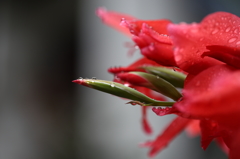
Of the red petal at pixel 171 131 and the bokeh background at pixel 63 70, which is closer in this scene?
the red petal at pixel 171 131

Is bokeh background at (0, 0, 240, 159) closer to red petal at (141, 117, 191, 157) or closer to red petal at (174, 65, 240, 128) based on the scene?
red petal at (141, 117, 191, 157)

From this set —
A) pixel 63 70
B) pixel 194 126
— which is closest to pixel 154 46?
pixel 194 126

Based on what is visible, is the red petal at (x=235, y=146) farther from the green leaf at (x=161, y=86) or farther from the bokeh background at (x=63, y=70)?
the bokeh background at (x=63, y=70)

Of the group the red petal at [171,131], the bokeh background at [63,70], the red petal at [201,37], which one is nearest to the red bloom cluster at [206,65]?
the red petal at [201,37]

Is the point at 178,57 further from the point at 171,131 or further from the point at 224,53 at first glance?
the point at 171,131

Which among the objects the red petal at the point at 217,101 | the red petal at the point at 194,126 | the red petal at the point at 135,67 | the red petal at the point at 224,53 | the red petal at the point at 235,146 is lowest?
the red petal at the point at 194,126

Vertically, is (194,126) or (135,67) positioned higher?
(135,67)

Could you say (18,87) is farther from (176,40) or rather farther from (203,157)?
(176,40)
